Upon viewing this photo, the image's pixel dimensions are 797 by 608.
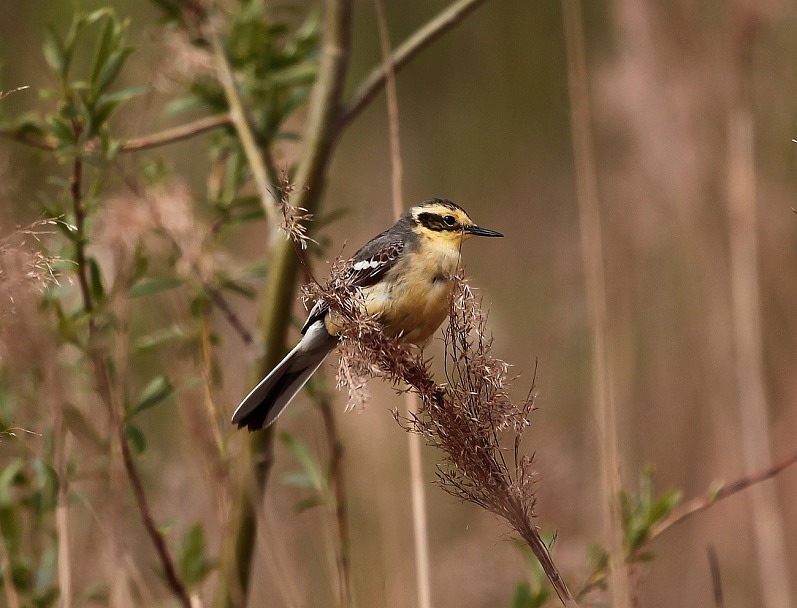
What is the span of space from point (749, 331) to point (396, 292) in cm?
119

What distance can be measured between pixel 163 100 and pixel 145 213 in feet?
6.01

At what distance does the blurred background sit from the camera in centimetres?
336

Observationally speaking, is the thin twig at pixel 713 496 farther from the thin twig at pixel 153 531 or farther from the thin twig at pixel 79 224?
the thin twig at pixel 79 224

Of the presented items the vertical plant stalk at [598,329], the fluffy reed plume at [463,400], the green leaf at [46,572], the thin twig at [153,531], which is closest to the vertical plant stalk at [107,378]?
the thin twig at [153,531]

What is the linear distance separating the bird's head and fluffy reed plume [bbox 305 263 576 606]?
110 cm

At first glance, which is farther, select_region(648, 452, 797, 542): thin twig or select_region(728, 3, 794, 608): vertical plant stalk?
select_region(728, 3, 794, 608): vertical plant stalk

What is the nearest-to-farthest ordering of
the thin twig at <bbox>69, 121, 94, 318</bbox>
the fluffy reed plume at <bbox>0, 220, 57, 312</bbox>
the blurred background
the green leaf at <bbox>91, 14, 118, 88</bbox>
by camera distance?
the fluffy reed plume at <bbox>0, 220, 57, 312</bbox>
the thin twig at <bbox>69, 121, 94, 318</bbox>
the green leaf at <bbox>91, 14, 118, 88</bbox>
the blurred background

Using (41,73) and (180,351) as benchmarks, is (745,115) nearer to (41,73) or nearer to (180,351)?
(180,351)

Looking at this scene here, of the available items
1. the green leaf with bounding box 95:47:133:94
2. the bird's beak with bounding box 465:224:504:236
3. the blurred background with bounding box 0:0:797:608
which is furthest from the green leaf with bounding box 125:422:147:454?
the bird's beak with bounding box 465:224:504:236

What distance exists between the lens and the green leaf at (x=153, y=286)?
108 inches

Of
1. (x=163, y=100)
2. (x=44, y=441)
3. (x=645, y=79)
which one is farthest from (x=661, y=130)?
(x=44, y=441)

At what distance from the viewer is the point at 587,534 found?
3.92 meters

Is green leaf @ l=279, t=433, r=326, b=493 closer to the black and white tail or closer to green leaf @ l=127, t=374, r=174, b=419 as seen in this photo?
the black and white tail

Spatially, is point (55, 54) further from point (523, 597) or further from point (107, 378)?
point (523, 597)
